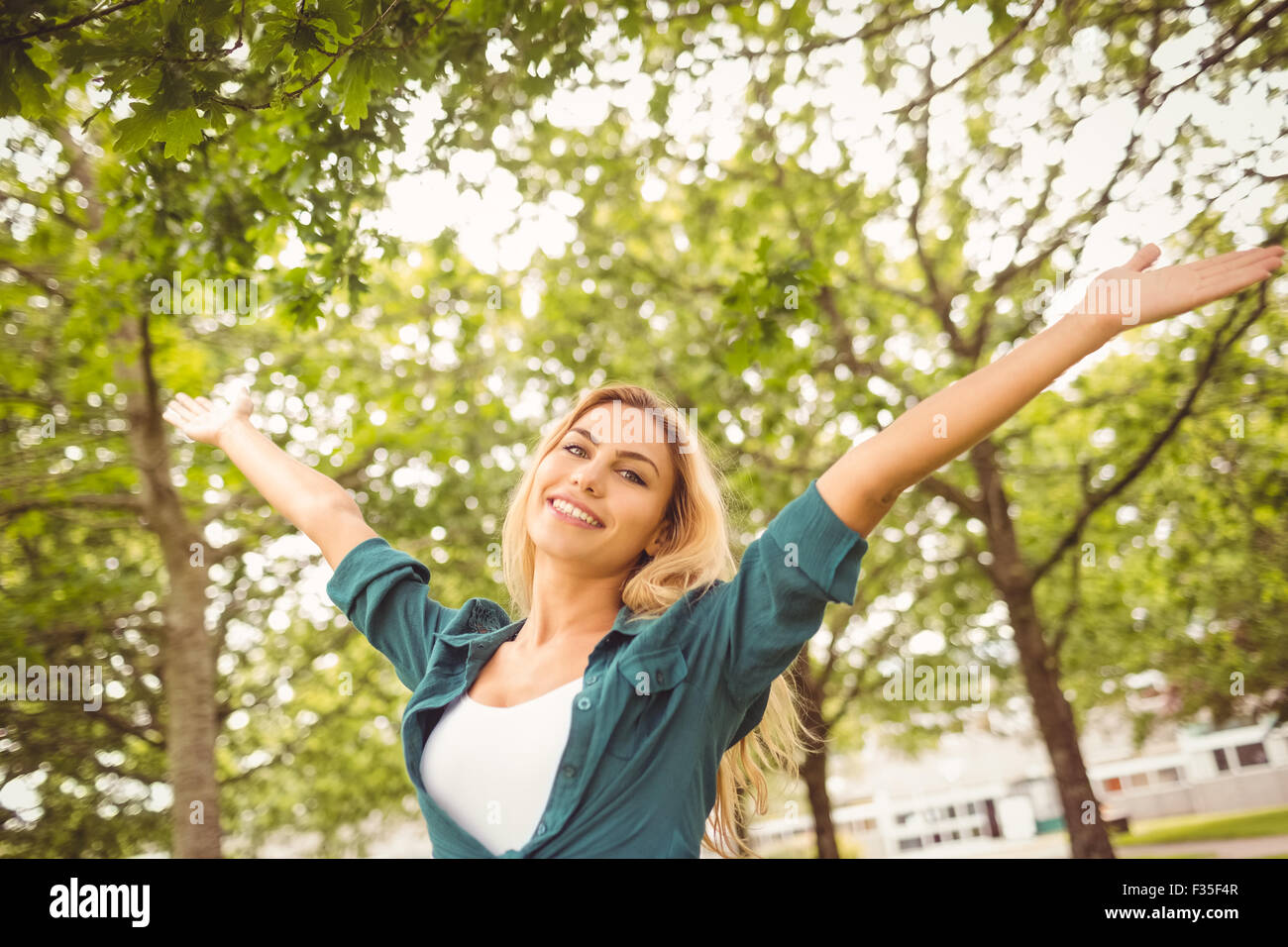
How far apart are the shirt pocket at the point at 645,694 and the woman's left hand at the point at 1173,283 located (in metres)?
1.08

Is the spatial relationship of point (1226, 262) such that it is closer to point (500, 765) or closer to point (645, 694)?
point (645, 694)

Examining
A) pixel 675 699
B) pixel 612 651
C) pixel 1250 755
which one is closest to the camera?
pixel 675 699

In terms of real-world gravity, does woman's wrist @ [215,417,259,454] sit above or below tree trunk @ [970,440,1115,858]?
above

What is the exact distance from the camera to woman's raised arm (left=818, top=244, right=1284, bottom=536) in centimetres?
155

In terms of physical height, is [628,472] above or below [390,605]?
above

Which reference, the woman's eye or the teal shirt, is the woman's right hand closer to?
the woman's eye

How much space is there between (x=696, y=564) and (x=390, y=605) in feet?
2.77

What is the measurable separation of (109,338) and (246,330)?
1.94 meters

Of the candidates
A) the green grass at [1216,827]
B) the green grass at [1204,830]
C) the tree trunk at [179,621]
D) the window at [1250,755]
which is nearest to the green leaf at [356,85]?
the tree trunk at [179,621]

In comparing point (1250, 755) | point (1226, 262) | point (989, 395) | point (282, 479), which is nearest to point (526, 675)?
point (282, 479)

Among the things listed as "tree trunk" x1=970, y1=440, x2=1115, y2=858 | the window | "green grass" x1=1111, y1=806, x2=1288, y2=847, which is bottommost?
"green grass" x1=1111, y1=806, x2=1288, y2=847

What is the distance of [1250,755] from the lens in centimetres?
2181

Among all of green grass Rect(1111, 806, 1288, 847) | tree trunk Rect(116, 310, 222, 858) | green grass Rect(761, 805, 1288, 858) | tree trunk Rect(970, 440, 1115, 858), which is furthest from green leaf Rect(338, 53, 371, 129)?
green grass Rect(1111, 806, 1288, 847)
